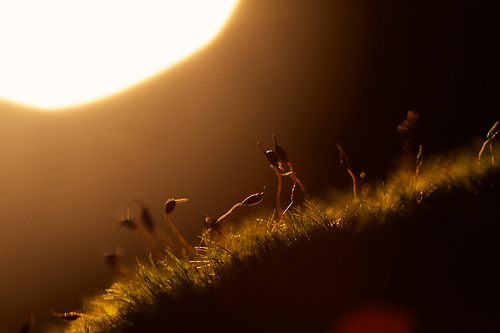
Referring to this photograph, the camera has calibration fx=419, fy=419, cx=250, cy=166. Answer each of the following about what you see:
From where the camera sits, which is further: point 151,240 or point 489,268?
point 151,240

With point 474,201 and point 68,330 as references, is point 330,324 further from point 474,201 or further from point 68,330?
point 68,330

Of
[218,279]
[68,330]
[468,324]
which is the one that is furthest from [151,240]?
[468,324]

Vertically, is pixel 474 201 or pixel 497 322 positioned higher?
pixel 474 201

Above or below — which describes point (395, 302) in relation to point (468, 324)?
above

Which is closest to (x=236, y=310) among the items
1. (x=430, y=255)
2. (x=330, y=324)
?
(x=330, y=324)

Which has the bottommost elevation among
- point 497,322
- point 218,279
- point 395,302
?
point 497,322

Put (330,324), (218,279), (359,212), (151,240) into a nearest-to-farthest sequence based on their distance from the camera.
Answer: (330,324)
(218,279)
(359,212)
(151,240)

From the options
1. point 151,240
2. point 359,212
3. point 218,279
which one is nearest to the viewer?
point 218,279

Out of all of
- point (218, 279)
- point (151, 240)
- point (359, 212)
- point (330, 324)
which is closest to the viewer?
point (330, 324)

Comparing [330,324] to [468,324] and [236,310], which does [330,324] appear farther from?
[468,324]
